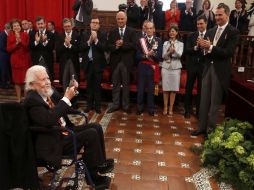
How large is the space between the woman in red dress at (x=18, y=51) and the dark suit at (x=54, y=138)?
331cm

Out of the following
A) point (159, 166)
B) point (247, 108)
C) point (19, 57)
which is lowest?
point (159, 166)

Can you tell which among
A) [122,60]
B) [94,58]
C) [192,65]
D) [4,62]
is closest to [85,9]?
[94,58]

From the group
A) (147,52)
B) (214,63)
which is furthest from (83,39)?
(214,63)

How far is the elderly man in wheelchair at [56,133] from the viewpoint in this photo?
103 inches

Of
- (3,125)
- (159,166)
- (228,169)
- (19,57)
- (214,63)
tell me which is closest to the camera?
(3,125)

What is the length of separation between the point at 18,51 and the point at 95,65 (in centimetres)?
146

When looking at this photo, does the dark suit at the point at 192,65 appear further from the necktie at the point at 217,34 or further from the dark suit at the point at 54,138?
the dark suit at the point at 54,138

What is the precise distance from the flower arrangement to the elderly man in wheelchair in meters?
1.15

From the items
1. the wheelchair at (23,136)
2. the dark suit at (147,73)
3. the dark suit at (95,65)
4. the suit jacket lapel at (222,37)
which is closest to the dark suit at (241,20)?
the dark suit at (147,73)

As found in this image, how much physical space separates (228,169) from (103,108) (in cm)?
296

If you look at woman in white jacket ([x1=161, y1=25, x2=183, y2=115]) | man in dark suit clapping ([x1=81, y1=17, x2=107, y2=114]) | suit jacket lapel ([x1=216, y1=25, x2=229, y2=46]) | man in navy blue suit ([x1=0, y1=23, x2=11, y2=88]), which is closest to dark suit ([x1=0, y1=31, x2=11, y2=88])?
man in navy blue suit ([x1=0, y1=23, x2=11, y2=88])

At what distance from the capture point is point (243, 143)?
338 centimetres

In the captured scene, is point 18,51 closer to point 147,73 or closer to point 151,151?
point 147,73

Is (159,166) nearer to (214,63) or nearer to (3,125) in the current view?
(214,63)
